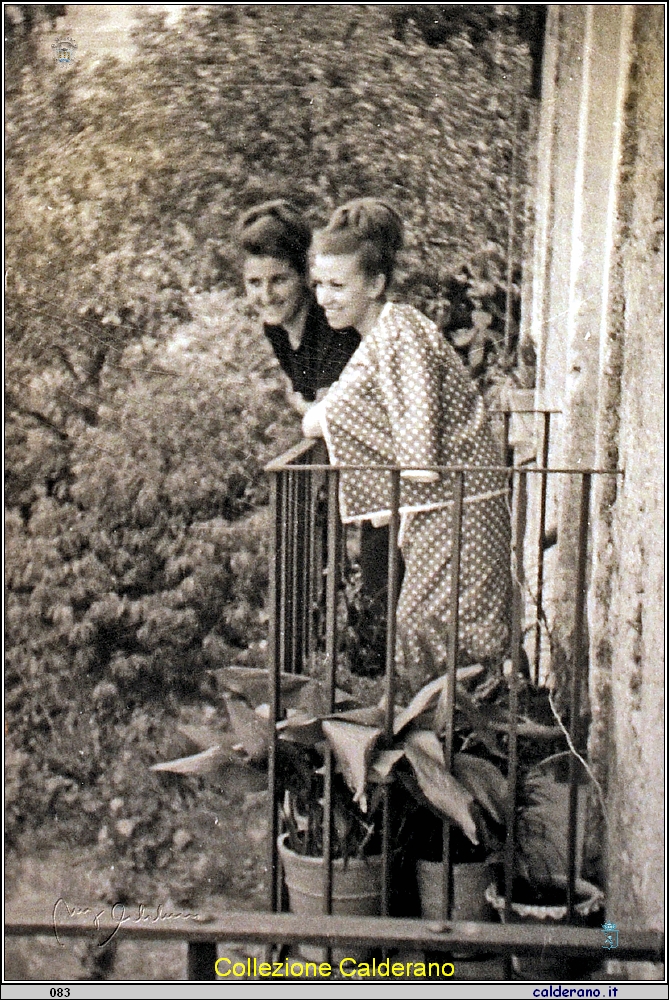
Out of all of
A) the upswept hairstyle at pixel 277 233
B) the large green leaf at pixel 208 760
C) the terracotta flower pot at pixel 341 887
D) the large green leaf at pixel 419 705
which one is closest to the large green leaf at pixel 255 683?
the large green leaf at pixel 208 760

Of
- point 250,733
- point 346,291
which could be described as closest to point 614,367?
point 346,291

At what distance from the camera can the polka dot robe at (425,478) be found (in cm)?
277

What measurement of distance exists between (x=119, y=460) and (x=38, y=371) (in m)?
0.34

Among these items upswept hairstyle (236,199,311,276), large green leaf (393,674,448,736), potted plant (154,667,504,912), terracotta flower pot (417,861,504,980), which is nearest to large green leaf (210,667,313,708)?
potted plant (154,667,504,912)

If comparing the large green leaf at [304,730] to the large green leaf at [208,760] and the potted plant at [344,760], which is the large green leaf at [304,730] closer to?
the potted plant at [344,760]

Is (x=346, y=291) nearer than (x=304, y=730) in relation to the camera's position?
No

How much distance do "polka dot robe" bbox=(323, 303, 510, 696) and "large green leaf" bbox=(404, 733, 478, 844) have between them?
215 mm

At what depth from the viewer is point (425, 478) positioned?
276 centimetres

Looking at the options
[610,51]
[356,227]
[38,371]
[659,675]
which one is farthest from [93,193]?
[659,675]

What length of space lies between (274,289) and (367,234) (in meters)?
0.29

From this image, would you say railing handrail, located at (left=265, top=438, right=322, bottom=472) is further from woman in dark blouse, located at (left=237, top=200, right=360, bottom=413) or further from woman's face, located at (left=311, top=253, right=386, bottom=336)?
woman's face, located at (left=311, top=253, right=386, bottom=336)

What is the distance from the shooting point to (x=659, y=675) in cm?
256

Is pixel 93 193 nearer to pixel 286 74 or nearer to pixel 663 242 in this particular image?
pixel 286 74
